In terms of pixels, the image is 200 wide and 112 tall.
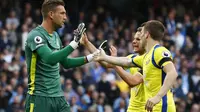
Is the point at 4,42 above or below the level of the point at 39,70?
above

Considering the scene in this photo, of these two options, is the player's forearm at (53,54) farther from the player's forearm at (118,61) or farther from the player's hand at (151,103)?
the player's forearm at (118,61)

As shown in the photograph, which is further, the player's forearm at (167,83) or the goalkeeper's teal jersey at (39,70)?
the goalkeeper's teal jersey at (39,70)

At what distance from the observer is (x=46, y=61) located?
8969mm

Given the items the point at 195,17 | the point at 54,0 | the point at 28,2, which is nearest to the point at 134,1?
the point at 195,17

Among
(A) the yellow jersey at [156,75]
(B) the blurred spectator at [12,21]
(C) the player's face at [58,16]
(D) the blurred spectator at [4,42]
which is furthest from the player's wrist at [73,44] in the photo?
(B) the blurred spectator at [12,21]

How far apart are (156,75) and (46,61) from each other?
1.42 metres

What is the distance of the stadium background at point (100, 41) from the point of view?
17.5 metres

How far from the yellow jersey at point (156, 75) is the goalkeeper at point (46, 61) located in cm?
96

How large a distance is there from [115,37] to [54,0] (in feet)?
42.2

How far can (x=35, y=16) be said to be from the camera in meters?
21.1

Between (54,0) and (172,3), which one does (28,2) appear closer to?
(172,3)

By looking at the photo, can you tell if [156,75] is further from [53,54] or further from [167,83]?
[53,54]

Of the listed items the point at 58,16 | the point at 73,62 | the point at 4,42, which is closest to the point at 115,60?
the point at 73,62

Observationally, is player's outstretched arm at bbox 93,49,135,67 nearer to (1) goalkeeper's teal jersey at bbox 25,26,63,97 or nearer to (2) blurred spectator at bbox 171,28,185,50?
(1) goalkeeper's teal jersey at bbox 25,26,63,97
